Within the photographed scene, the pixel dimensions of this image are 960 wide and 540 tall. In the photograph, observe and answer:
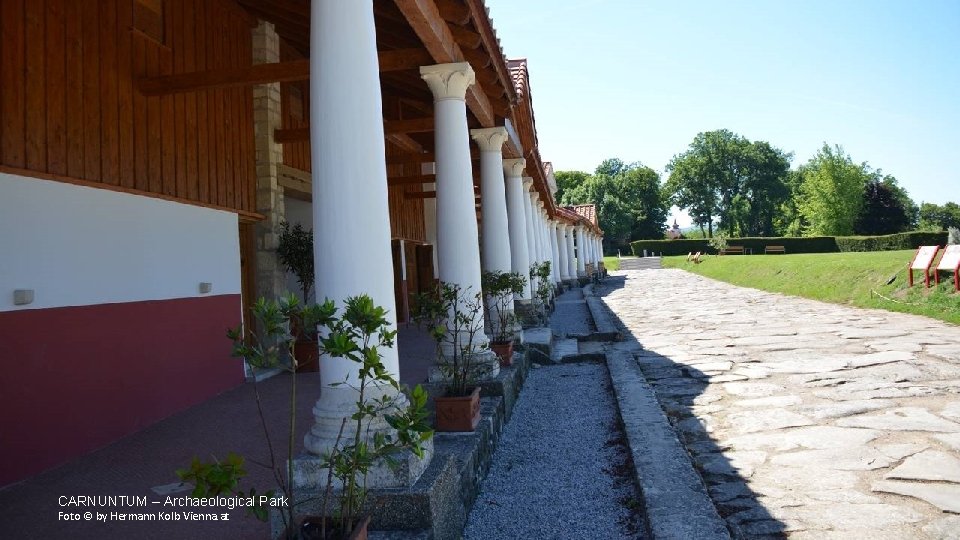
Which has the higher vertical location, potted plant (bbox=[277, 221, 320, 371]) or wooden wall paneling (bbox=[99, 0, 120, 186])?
wooden wall paneling (bbox=[99, 0, 120, 186])

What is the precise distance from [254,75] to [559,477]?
14.2 feet

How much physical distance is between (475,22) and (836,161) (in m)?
58.1

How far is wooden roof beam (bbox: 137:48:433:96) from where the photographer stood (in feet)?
17.3

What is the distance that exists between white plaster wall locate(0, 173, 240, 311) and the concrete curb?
4324 millimetres

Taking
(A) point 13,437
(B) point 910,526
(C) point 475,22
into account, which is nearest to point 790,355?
(B) point 910,526

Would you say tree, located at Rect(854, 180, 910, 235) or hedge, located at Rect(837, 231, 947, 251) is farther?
tree, located at Rect(854, 180, 910, 235)

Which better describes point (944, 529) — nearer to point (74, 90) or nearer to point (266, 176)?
point (74, 90)

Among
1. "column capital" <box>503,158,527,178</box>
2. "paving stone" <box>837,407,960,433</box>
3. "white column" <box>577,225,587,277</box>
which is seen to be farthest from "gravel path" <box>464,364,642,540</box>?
"white column" <box>577,225,587,277</box>

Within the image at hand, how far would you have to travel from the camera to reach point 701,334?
34.4 feet

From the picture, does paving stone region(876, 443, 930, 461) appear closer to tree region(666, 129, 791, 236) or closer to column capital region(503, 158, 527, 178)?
column capital region(503, 158, 527, 178)

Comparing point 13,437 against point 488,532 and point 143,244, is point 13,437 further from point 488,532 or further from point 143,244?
point 488,532

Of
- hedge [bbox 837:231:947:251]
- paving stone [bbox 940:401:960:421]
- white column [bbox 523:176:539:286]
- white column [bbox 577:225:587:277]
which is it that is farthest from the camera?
hedge [bbox 837:231:947:251]

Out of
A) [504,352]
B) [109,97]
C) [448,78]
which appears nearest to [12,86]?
[109,97]

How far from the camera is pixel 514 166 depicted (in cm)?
1062
